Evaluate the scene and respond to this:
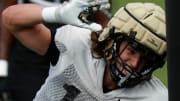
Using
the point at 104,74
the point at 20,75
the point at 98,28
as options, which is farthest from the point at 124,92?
the point at 20,75

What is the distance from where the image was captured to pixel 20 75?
3.85m

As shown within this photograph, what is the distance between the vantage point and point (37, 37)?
8.60ft

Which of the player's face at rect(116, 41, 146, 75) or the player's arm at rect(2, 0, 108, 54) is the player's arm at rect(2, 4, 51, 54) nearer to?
the player's arm at rect(2, 0, 108, 54)

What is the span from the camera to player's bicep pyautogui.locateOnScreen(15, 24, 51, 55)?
2.62 meters

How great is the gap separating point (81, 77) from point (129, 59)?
11.1 inches

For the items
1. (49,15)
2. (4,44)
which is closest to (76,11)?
(49,15)

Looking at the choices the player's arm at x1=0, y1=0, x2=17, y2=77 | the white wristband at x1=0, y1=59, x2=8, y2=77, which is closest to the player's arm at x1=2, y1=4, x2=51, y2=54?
the player's arm at x1=0, y1=0, x2=17, y2=77

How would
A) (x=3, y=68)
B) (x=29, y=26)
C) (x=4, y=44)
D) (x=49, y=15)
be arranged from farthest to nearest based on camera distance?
(x=3, y=68) → (x=4, y=44) → (x=29, y=26) → (x=49, y=15)

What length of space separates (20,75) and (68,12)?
61.3 inches

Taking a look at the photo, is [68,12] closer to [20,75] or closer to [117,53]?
[117,53]

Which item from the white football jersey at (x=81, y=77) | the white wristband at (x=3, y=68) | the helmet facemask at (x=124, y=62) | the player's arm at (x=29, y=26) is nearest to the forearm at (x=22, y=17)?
the player's arm at (x=29, y=26)

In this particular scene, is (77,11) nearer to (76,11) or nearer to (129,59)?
(76,11)

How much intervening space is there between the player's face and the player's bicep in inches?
15.9

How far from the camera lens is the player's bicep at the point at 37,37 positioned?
262cm
